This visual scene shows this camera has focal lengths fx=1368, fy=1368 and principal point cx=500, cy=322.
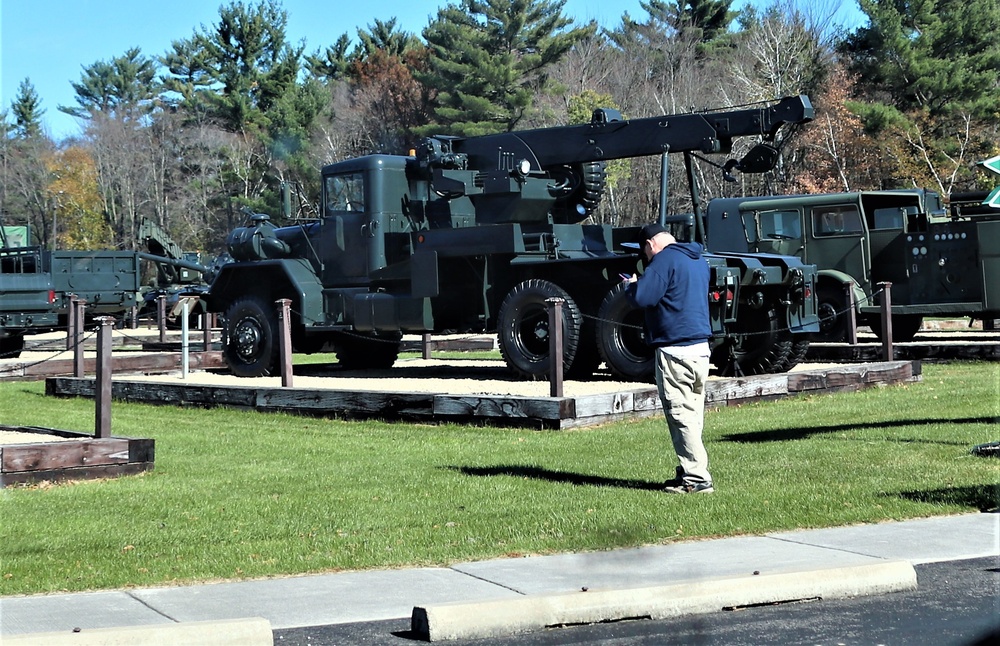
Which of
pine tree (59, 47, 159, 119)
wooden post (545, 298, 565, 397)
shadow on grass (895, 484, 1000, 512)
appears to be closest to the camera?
shadow on grass (895, 484, 1000, 512)

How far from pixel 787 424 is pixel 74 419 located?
8.29m

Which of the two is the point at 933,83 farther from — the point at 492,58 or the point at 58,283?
the point at 58,283

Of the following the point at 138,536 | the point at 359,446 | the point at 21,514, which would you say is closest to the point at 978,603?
the point at 138,536

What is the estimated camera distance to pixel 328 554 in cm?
777

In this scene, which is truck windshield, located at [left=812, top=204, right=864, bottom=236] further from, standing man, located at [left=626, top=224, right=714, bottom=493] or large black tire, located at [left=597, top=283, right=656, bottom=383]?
standing man, located at [left=626, top=224, right=714, bottom=493]

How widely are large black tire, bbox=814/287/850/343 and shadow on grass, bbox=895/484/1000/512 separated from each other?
14.6 meters

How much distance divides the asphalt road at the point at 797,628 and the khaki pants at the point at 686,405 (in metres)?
2.85

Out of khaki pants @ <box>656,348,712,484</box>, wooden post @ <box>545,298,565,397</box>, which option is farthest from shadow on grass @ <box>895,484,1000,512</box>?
wooden post @ <box>545,298,565,397</box>

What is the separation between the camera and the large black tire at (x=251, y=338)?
66.0ft

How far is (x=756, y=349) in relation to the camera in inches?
699

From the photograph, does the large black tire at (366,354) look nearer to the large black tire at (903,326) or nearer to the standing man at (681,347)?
the large black tire at (903,326)

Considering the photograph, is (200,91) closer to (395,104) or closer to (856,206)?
(395,104)

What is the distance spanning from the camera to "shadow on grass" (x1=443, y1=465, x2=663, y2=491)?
10.0m

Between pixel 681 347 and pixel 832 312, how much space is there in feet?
50.4
